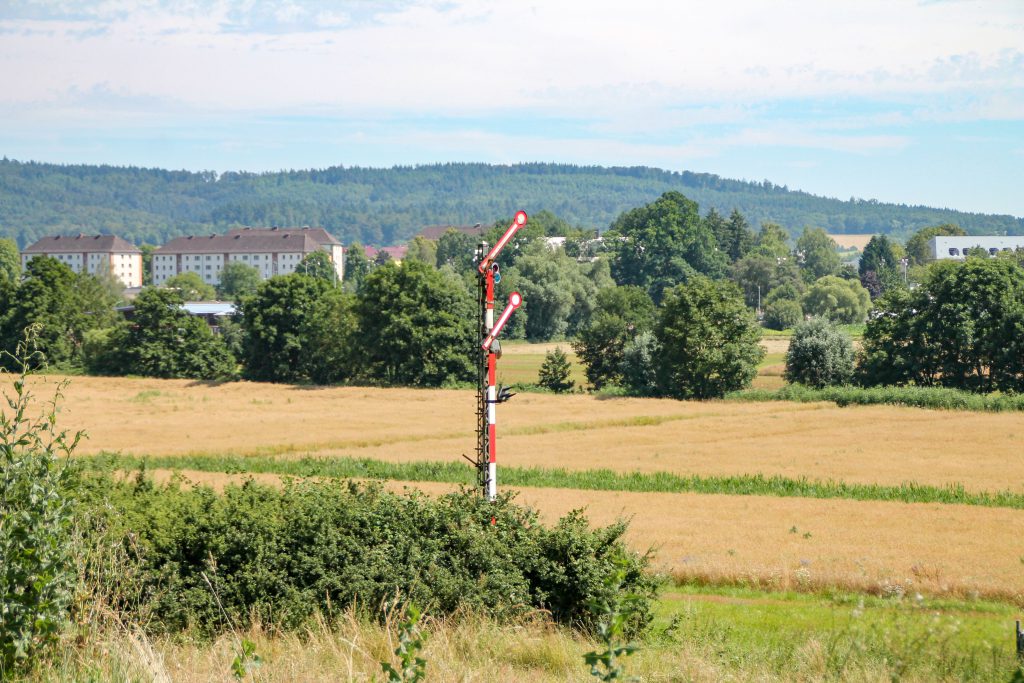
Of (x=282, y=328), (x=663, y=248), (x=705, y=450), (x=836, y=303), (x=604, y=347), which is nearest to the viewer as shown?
(x=705, y=450)

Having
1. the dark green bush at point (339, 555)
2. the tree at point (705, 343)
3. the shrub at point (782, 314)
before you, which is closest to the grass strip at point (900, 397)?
the tree at point (705, 343)

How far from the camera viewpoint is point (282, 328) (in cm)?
9662

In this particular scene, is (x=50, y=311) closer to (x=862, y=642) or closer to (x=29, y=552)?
(x=29, y=552)

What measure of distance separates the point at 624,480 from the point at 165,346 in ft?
217

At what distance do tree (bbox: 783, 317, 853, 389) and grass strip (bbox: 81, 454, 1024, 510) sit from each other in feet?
135

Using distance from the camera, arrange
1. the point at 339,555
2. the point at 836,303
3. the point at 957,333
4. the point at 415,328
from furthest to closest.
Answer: the point at 836,303 → the point at 415,328 → the point at 957,333 → the point at 339,555

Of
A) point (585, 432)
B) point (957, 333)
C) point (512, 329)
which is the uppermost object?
point (957, 333)

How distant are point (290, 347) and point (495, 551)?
271 feet

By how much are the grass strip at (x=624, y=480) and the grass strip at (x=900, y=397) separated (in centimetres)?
3285

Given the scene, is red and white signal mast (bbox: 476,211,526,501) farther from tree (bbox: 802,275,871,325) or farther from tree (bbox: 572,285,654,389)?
tree (bbox: 802,275,871,325)

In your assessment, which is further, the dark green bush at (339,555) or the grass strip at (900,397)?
the grass strip at (900,397)

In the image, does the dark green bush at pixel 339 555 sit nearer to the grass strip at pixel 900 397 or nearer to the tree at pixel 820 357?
the grass strip at pixel 900 397

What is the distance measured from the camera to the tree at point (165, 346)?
324ft

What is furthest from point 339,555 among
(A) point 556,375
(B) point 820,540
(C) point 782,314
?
(C) point 782,314
